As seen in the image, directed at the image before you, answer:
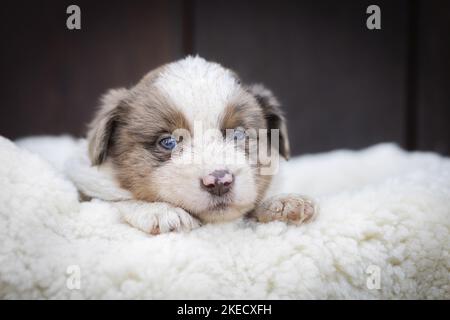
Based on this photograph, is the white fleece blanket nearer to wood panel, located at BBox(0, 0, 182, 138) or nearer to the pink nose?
the pink nose

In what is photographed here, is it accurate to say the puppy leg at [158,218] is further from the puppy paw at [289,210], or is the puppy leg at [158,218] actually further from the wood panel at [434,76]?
the wood panel at [434,76]

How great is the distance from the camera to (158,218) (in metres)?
1.74

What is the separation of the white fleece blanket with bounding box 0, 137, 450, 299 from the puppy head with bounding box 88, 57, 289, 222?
0.51ft

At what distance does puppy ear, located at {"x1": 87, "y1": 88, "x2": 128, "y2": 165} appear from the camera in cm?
213

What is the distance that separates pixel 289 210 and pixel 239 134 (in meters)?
0.44

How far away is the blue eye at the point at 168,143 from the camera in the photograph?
6.55 ft

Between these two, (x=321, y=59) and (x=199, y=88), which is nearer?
(x=199, y=88)

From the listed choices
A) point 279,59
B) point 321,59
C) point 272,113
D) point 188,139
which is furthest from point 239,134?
point 321,59

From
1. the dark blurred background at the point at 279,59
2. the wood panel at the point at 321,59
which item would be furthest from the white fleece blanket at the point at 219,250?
the wood panel at the point at 321,59

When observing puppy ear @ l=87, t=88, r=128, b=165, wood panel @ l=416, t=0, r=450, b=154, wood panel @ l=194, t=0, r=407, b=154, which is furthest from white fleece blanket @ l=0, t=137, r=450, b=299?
wood panel @ l=194, t=0, r=407, b=154

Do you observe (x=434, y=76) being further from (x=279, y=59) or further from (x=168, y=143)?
(x=168, y=143)

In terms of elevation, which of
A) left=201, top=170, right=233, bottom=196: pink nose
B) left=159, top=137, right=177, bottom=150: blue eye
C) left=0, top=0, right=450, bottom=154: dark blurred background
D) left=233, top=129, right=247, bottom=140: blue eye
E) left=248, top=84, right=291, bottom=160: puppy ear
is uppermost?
left=0, top=0, right=450, bottom=154: dark blurred background

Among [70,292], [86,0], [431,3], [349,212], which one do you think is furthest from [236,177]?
[431,3]
